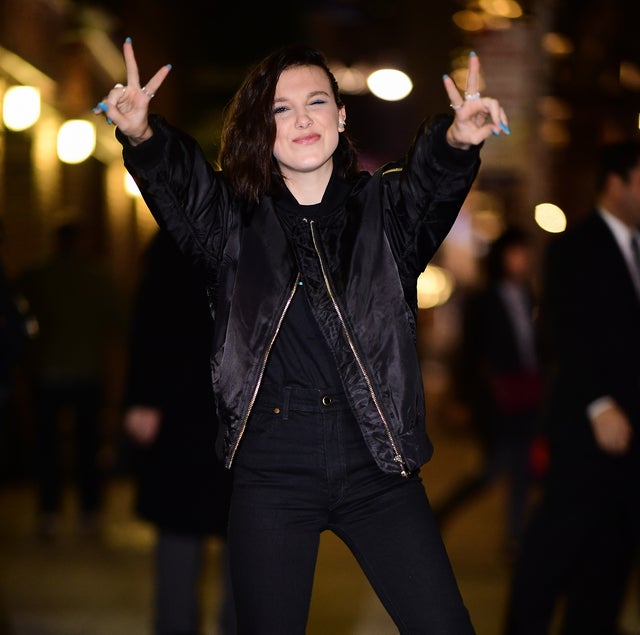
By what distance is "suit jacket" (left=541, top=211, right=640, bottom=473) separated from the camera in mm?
5148

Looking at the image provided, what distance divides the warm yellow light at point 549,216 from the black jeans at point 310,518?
8.91 meters

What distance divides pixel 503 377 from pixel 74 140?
645cm

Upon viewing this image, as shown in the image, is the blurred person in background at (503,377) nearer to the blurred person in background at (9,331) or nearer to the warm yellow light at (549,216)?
the warm yellow light at (549,216)

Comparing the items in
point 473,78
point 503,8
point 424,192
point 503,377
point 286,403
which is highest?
point 503,8

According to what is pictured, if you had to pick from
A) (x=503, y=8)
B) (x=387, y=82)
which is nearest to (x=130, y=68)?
(x=503, y=8)

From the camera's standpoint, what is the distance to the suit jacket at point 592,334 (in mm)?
5148

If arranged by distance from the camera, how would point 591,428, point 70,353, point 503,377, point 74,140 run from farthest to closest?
point 74,140 → point 70,353 → point 503,377 → point 591,428

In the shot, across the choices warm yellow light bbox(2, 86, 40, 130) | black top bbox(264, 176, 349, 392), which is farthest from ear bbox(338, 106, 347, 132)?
warm yellow light bbox(2, 86, 40, 130)

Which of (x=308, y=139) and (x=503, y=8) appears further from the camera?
(x=503, y=8)

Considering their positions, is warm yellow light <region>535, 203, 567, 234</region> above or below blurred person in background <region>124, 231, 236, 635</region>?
above

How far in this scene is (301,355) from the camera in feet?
11.0

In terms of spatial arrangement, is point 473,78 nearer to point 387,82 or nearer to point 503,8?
point 503,8

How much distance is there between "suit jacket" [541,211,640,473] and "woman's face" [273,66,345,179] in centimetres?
196

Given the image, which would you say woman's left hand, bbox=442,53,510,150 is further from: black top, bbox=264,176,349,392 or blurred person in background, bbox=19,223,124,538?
blurred person in background, bbox=19,223,124,538
